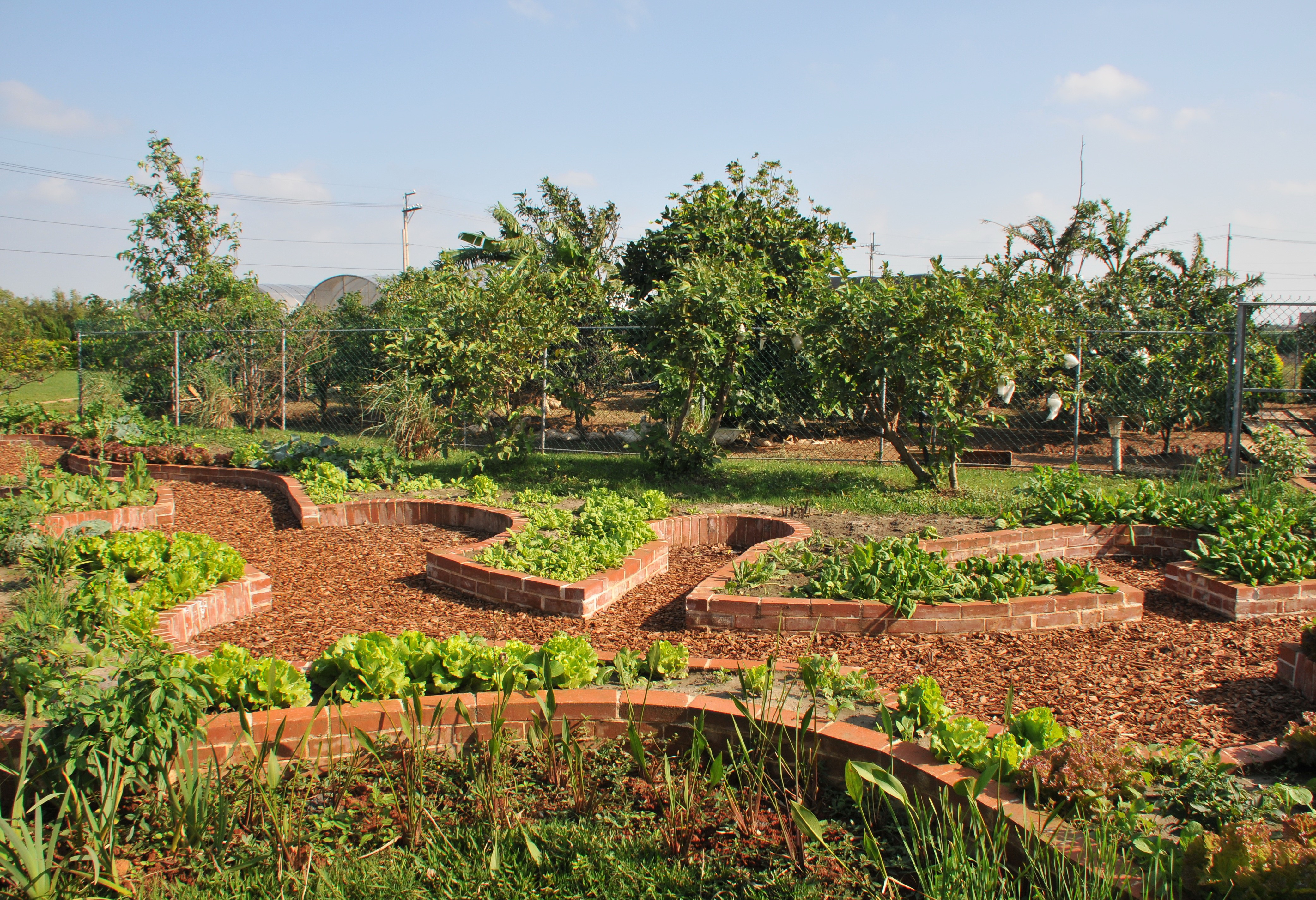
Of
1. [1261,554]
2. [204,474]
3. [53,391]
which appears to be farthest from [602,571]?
[53,391]

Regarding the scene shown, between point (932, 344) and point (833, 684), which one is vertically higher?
point (932, 344)

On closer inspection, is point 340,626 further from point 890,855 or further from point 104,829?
point 890,855

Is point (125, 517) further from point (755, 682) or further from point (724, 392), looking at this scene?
point (755, 682)

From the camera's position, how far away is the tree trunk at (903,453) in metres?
8.42

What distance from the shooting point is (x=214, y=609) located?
471cm

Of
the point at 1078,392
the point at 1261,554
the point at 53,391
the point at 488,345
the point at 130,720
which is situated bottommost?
the point at 130,720

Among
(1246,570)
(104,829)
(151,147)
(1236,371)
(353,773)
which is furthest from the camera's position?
(151,147)

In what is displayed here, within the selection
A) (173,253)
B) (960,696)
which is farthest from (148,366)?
(960,696)

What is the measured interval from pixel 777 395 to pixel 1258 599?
8242mm

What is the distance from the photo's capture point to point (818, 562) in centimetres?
496

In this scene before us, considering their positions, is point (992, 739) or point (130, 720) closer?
point (130, 720)

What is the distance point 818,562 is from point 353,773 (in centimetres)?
300

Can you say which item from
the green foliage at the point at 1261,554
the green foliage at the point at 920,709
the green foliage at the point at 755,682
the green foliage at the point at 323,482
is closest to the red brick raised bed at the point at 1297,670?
the green foliage at the point at 1261,554

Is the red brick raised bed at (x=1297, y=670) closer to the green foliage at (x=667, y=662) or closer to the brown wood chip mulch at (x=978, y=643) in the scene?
the brown wood chip mulch at (x=978, y=643)
